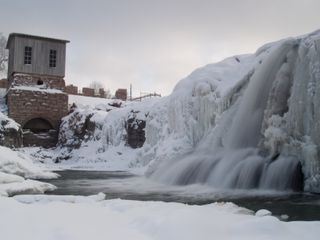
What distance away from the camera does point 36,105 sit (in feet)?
95.7

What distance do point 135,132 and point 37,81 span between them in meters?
9.37

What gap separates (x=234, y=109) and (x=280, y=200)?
4.94m

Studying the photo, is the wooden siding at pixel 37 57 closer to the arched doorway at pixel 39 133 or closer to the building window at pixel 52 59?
the building window at pixel 52 59

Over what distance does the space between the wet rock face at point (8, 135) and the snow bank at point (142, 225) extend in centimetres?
1725

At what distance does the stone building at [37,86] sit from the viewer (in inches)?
1131

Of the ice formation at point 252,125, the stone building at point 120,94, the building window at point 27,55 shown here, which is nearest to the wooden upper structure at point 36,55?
the building window at point 27,55

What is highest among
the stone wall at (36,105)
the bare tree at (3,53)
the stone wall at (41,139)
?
the bare tree at (3,53)

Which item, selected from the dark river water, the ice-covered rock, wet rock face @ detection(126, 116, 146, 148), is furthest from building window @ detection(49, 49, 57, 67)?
the dark river water

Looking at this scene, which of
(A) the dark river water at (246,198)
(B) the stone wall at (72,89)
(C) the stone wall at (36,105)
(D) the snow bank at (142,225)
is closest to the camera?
(D) the snow bank at (142,225)

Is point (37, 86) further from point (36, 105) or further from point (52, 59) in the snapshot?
point (52, 59)

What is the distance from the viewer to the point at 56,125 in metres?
29.7

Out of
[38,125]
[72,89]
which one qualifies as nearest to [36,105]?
[38,125]

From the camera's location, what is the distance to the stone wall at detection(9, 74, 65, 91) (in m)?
29.3

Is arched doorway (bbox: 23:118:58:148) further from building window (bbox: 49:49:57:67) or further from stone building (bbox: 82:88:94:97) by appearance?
stone building (bbox: 82:88:94:97)
